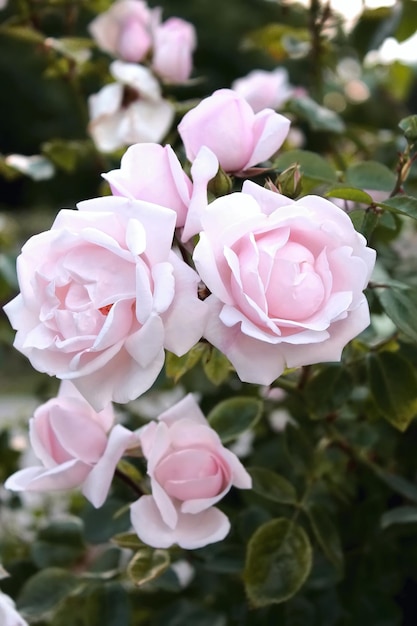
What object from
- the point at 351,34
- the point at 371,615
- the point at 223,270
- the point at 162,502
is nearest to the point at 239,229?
the point at 223,270

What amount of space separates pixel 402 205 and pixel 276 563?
252 millimetres

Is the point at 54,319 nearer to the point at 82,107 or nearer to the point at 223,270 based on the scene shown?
the point at 223,270

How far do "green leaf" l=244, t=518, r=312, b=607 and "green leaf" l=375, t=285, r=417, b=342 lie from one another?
6.7 inches

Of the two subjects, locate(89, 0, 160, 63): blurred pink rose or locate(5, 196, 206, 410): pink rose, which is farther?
locate(89, 0, 160, 63): blurred pink rose

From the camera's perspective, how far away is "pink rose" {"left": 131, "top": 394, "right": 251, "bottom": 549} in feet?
1.47

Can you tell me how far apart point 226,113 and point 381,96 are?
934 mm

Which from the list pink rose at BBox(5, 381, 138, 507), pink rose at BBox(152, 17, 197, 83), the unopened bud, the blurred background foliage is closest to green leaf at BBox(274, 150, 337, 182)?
the blurred background foliage

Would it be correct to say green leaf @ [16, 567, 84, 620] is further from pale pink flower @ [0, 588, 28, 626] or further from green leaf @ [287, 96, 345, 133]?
green leaf @ [287, 96, 345, 133]

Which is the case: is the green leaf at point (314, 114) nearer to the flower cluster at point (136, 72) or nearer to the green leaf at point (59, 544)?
the flower cluster at point (136, 72)

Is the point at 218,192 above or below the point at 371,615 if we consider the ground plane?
above

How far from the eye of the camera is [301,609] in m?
0.64

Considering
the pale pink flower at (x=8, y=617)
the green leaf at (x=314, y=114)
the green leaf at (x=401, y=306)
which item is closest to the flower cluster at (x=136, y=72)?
the green leaf at (x=314, y=114)

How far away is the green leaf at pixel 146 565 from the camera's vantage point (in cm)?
49

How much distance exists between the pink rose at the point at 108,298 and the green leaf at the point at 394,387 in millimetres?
216
